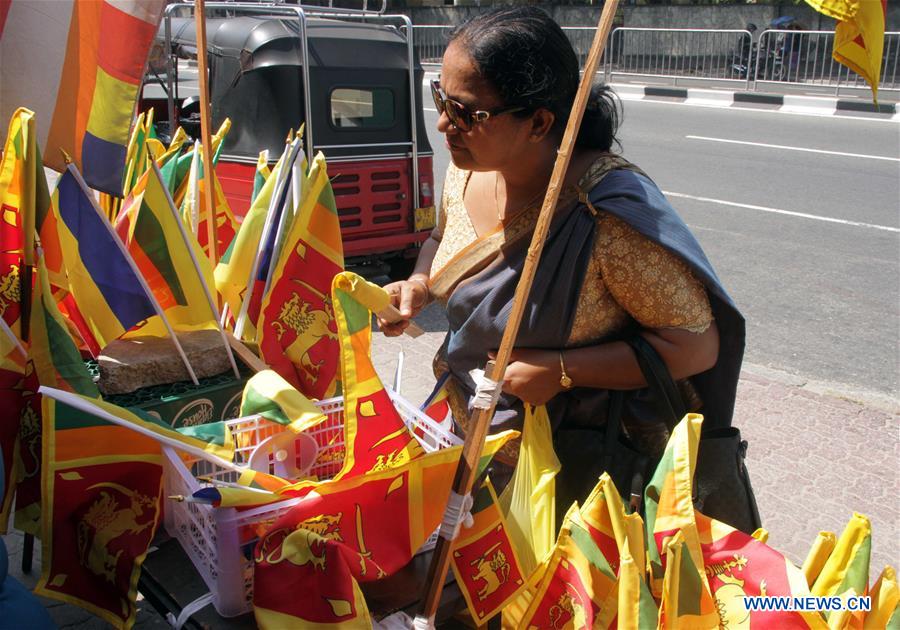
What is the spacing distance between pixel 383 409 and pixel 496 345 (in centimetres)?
33

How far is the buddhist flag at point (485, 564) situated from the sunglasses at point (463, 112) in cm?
71

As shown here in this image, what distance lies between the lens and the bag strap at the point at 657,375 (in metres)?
1.68

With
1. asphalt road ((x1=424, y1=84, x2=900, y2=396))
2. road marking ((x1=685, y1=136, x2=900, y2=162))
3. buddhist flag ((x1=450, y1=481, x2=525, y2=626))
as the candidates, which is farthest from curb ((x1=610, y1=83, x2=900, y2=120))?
buddhist flag ((x1=450, y1=481, x2=525, y2=626))

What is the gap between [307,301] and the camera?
7.02 feet

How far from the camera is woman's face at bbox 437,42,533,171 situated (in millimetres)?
1646

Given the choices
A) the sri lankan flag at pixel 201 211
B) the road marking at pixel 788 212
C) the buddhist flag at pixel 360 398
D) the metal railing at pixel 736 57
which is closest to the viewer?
the buddhist flag at pixel 360 398

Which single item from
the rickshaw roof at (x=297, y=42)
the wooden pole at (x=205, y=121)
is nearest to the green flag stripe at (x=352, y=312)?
the wooden pole at (x=205, y=121)

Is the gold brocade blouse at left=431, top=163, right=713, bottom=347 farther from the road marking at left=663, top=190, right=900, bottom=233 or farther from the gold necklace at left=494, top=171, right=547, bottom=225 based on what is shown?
the road marking at left=663, top=190, right=900, bottom=233

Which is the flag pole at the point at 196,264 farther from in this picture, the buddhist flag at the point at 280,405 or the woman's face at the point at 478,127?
the woman's face at the point at 478,127

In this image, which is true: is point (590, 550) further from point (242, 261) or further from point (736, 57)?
point (736, 57)

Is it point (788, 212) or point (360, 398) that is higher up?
point (360, 398)

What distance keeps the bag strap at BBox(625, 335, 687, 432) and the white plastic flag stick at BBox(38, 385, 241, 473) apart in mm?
788

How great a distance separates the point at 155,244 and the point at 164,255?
3 centimetres

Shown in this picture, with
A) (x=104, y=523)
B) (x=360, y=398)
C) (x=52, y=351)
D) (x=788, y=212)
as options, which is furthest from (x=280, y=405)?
(x=788, y=212)
